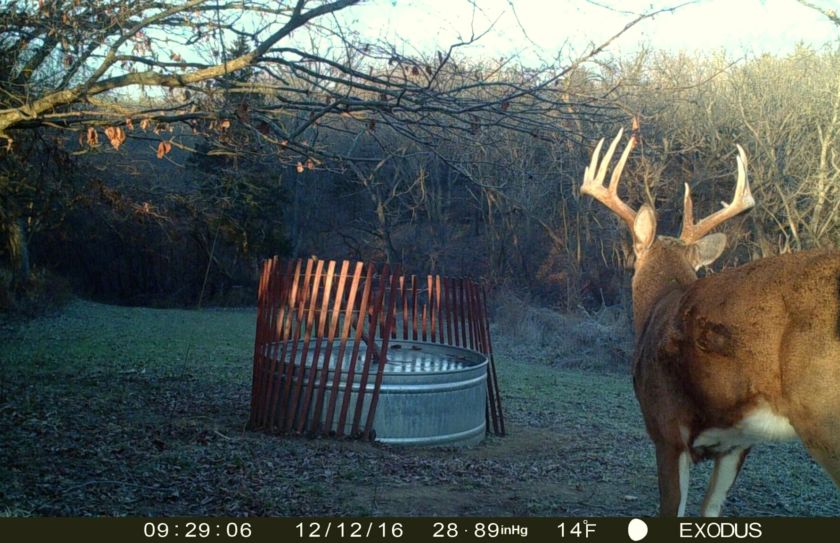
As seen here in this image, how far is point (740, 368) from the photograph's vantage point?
4555 millimetres

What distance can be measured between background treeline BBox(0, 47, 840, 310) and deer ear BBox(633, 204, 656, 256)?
1.26 meters

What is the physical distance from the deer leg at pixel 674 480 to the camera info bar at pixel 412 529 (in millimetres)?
130

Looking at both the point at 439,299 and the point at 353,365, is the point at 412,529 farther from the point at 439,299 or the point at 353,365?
the point at 439,299

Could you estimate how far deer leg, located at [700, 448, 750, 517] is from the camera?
5508 millimetres

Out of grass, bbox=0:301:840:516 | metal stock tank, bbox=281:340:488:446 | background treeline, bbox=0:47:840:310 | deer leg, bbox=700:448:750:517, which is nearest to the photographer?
deer leg, bbox=700:448:750:517

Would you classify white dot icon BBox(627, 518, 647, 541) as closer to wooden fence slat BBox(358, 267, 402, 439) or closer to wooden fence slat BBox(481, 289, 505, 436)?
wooden fence slat BBox(358, 267, 402, 439)

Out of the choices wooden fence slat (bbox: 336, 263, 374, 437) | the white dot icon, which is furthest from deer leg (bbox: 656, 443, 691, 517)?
wooden fence slat (bbox: 336, 263, 374, 437)

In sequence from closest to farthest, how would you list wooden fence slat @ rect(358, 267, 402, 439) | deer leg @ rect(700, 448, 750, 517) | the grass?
1. deer leg @ rect(700, 448, 750, 517)
2. the grass
3. wooden fence slat @ rect(358, 267, 402, 439)

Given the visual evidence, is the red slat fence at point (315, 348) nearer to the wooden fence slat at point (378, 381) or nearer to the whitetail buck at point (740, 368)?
the wooden fence slat at point (378, 381)

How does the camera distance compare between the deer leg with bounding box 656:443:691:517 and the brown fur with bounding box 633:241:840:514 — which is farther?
the deer leg with bounding box 656:443:691:517

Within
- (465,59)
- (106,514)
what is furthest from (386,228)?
(106,514)

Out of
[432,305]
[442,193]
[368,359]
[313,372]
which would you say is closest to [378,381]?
[368,359]

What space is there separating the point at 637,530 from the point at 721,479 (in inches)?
38.8

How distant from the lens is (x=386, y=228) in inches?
1439
